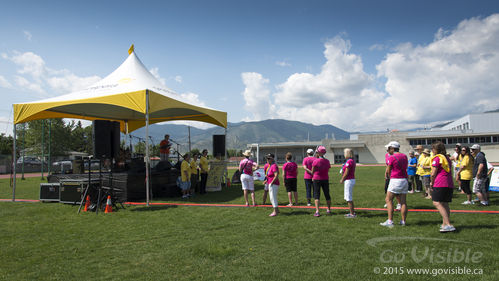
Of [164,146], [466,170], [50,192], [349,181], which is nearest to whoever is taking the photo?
[349,181]

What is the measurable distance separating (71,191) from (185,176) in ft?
12.0

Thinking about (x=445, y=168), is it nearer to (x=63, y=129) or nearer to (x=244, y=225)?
(x=244, y=225)

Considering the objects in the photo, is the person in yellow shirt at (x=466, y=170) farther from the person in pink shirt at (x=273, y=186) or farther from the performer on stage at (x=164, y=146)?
the performer on stage at (x=164, y=146)

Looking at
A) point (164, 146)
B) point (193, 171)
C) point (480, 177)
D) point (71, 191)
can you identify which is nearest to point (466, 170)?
point (480, 177)

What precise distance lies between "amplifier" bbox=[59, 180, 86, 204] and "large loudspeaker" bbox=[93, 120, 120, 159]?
1.07m

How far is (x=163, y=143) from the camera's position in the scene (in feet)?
46.5

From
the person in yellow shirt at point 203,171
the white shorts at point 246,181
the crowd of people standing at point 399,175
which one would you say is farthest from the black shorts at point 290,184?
the person in yellow shirt at point 203,171

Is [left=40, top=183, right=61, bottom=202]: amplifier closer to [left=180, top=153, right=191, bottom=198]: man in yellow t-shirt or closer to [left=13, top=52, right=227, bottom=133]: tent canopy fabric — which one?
[left=13, top=52, right=227, bottom=133]: tent canopy fabric

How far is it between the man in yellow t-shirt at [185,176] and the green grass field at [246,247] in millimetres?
3106

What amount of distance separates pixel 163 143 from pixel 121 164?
102 inches

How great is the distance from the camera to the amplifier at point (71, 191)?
9383 mm

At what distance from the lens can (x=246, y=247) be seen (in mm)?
4844

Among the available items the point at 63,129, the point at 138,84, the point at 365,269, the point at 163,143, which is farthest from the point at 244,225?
the point at 63,129

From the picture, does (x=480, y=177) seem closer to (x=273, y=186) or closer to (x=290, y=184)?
(x=290, y=184)
